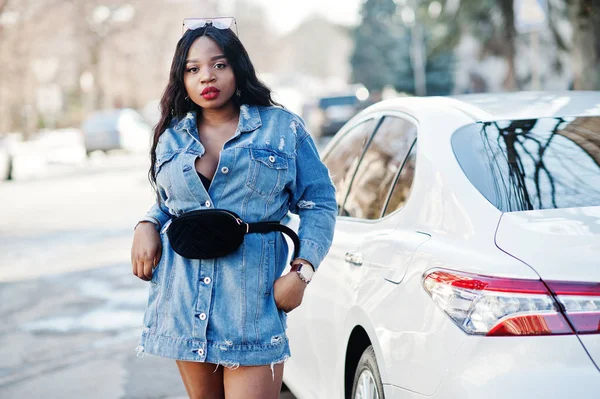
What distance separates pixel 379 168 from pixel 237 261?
5.03 feet

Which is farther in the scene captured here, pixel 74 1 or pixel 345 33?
pixel 345 33

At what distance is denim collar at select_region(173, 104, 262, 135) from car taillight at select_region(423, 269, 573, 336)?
2.58 ft

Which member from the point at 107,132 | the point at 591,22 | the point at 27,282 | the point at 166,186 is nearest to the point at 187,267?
the point at 166,186

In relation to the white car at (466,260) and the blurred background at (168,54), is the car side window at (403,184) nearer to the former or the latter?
the white car at (466,260)

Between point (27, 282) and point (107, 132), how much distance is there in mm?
25306

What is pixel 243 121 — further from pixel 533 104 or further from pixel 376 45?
pixel 376 45

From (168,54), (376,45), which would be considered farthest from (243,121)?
(168,54)

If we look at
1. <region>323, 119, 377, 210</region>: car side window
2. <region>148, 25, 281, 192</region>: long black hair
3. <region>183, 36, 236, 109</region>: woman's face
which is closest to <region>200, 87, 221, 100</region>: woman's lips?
<region>183, 36, 236, 109</region>: woman's face

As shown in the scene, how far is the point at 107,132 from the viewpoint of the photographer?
35031 mm

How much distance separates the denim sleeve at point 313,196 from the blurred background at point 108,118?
440 millimetres

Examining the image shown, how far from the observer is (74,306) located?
345 inches

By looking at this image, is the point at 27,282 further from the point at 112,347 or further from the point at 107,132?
the point at 107,132

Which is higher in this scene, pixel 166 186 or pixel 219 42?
pixel 219 42

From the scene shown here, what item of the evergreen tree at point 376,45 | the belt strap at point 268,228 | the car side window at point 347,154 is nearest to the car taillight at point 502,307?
the belt strap at point 268,228
